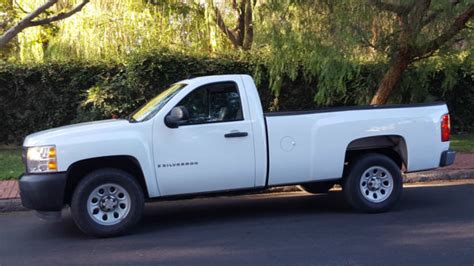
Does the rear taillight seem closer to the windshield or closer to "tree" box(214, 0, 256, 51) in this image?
the windshield

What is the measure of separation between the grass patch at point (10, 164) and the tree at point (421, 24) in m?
7.70

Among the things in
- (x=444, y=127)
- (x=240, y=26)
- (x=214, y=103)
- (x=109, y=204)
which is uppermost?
(x=240, y=26)

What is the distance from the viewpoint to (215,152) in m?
6.76

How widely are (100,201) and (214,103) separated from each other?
186 centimetres

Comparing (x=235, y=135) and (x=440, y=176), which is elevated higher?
(x=235, y=135)

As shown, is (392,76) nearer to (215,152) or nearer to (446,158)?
(446,158)

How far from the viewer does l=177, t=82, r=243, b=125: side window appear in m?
6.91

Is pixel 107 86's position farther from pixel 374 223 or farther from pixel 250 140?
pixel 374 223

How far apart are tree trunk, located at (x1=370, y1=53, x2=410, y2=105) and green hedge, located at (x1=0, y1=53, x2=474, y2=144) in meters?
1.41

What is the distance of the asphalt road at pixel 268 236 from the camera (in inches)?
220

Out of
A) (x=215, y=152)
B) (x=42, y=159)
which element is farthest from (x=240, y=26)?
(x=42, y=159)

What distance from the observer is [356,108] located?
7.40 meters

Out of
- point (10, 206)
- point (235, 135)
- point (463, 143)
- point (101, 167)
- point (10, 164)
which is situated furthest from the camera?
point (463, 143)

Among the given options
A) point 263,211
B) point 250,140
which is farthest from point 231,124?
point 263,211
